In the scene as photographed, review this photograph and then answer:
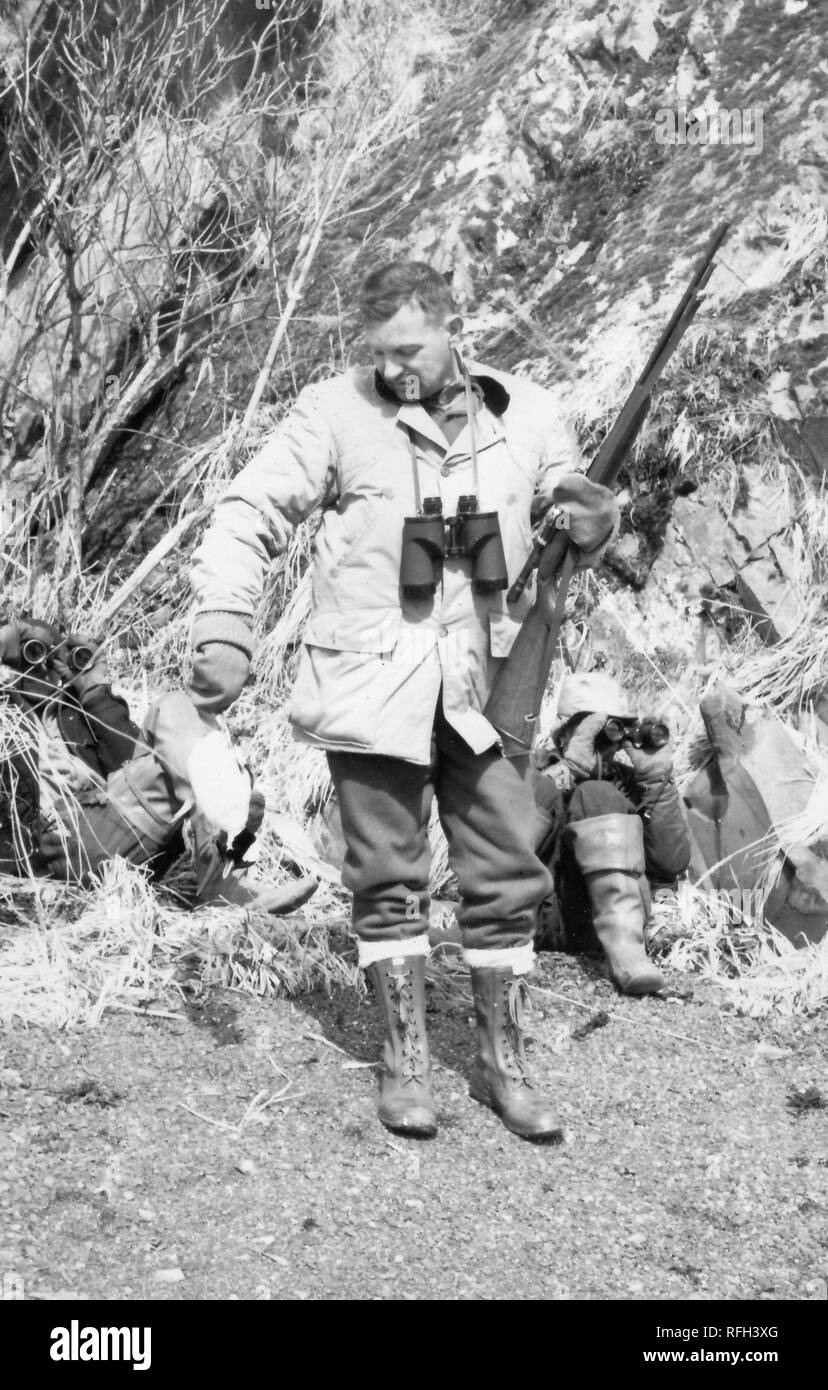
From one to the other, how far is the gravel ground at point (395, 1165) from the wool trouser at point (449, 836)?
50 centimetres

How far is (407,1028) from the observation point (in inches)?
158

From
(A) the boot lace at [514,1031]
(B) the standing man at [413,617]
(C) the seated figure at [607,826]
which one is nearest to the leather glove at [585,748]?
(C) the seated figure at [607,826]

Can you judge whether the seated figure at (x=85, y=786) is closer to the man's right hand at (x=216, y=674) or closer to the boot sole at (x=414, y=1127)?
the boot sole at (x=414, y=1127)

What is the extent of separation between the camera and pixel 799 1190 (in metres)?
3.83

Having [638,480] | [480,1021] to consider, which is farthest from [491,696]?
[638,480]

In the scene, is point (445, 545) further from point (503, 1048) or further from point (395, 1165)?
point (395, 1165)

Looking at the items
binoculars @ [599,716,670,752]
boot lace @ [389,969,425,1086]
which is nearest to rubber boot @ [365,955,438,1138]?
boot lace @ [389,969,425,1086]

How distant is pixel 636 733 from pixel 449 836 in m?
1.32

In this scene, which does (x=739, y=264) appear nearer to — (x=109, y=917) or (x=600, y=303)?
(x=600, y=303)

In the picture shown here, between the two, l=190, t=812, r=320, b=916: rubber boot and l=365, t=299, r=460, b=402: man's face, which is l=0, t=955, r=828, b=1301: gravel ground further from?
l=365, t=299, r=460, b=402: man's face

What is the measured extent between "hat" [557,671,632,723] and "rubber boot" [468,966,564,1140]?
1.39m

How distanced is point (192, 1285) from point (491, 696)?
155cm

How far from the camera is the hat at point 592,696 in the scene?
5.25 m

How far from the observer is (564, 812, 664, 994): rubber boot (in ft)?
16.1
